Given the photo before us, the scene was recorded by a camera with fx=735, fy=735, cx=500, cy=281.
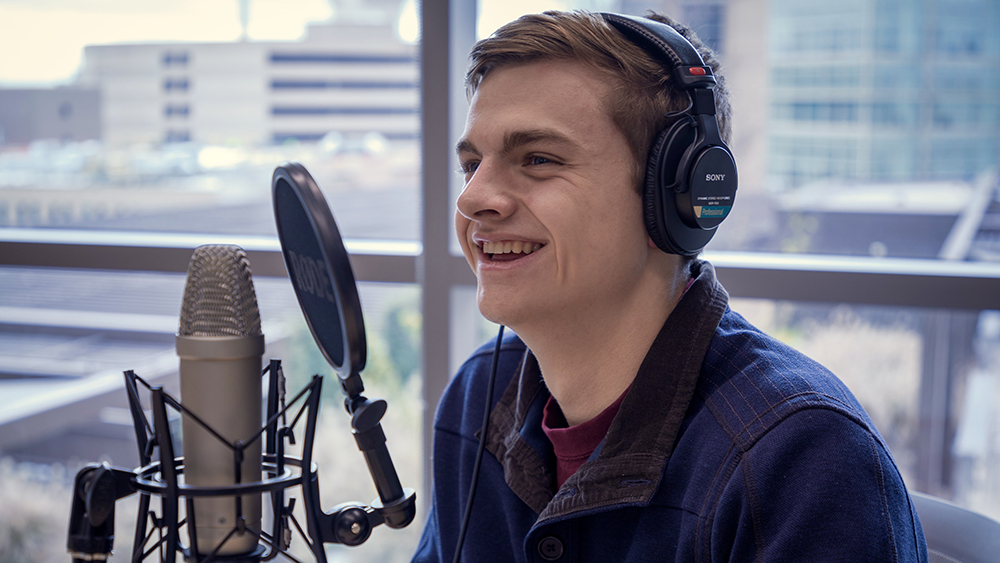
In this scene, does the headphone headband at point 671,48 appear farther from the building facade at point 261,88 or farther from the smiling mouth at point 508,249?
the building facade at point 261,88

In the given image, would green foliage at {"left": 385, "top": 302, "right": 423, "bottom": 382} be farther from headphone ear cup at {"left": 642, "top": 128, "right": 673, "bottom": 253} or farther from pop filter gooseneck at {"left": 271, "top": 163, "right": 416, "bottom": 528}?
pop filter gooseneck at {"left": 271, "top": 163, "right": 416, "bottom": 528}

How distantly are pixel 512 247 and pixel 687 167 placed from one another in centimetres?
26

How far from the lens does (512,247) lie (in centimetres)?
101

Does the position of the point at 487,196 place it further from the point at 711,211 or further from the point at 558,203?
the point at 711,211

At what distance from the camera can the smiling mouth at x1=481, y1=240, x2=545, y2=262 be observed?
101cm

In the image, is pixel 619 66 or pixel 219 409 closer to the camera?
pixel 219 409

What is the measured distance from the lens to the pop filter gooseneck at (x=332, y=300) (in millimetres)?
633

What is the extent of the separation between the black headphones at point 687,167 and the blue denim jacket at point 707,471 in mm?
102

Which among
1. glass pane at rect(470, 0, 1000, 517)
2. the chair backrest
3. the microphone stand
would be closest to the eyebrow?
the microphone stand

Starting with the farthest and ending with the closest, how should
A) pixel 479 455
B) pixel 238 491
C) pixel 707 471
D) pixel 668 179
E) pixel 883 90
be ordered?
1. pixel 883 90
2. pixel 479 455
3. pixel 668 179
4. pixel 707 471
5. pixel 238 491

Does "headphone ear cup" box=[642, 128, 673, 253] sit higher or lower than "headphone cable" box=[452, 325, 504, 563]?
higher

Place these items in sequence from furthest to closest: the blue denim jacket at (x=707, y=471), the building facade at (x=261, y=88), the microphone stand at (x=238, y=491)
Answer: the building facade at (x=261, y=88)
the blue denim jacket at (x=707, y=471)
the microphone stand at (x=238, y=491)

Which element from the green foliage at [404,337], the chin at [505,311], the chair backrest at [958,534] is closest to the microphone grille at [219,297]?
the chin at [505,311]

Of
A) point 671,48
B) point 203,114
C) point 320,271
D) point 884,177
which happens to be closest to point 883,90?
point 884,177
